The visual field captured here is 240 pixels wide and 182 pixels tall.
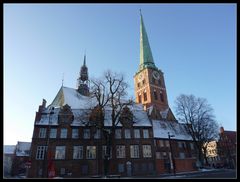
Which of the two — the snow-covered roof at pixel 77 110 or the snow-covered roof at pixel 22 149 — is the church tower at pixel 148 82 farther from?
the snow-covered roof at pixel 22 149

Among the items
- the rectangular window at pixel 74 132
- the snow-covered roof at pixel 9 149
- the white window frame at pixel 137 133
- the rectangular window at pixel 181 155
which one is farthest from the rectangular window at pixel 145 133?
the snow-covered roof at pixel 9 149

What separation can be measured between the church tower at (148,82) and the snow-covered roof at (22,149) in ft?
111

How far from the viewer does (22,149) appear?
58.5 meters

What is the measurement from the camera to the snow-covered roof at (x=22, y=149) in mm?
56328

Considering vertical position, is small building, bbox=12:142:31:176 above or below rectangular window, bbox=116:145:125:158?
below

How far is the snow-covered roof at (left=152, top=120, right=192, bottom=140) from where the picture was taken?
42.0 m

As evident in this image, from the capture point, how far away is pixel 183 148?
43188 millimetres

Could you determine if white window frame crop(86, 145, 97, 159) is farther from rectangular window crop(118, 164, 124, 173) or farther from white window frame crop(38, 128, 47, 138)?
white window frame crop(38, 128, 47, 138)

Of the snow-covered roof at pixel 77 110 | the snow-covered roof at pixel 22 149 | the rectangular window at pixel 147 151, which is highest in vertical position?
the snow-covered roof at pixel 77 110

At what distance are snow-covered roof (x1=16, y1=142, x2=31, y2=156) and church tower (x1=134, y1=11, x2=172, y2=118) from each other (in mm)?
33907

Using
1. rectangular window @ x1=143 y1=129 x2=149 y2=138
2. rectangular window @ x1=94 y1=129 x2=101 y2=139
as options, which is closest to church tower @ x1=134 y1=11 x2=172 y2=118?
rectangular window @ x1=143 y1=129 x2=149 y2=138

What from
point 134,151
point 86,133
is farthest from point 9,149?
point 134,151

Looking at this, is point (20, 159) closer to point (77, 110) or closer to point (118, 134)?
point (77, 110)

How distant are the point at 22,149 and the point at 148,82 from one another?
130 ft
